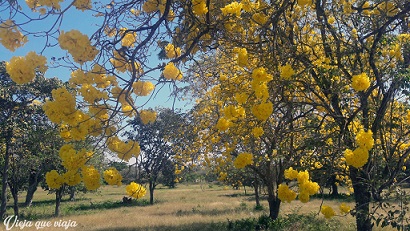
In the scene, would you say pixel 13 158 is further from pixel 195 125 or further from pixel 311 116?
pixel 311 116

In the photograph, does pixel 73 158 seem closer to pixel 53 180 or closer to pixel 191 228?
pixel 53 180

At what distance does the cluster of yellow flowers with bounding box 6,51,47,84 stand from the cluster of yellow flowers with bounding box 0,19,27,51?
296 millimetres

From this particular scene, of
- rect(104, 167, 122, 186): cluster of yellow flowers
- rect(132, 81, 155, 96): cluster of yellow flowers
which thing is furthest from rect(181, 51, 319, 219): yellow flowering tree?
rect(104, 167, 122, 186): cluster of yellow flowers

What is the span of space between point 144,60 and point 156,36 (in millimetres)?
210

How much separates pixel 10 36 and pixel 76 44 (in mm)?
500

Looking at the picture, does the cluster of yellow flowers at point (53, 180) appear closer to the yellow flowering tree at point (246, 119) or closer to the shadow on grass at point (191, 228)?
the yellow flowering tree at point (246, 119)

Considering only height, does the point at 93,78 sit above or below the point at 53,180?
above

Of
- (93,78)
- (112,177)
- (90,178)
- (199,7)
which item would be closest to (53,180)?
(90,178)

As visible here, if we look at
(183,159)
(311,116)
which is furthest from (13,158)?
(311,116)

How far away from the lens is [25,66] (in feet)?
6.77

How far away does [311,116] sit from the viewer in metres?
5.24

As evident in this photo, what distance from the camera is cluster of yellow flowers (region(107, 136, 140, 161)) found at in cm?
225

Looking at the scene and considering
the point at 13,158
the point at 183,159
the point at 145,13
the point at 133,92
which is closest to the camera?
the point at 133,92

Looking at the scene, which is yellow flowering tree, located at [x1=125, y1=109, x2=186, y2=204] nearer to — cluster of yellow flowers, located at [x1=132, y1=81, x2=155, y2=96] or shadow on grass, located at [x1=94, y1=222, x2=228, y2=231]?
cluster of yellow flowers, located at [x1=132, y1=81, x2=155, y2=96]
